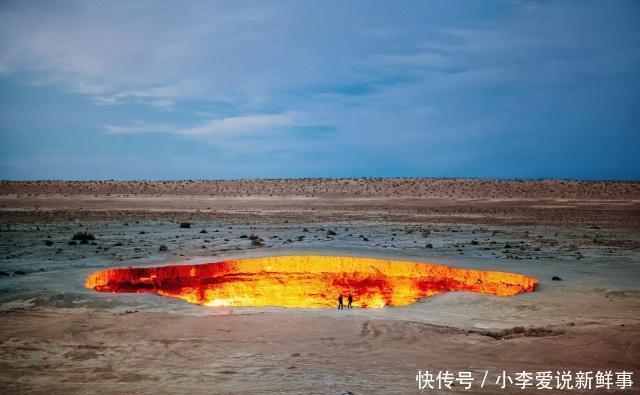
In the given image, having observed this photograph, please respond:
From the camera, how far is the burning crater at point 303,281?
16.9m

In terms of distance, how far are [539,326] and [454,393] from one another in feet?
14.7

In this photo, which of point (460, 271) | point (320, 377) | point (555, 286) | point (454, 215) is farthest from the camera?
point (454, 215)

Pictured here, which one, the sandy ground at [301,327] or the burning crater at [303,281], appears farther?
the burning crater at [303,281]

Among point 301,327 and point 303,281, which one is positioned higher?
point 301,327

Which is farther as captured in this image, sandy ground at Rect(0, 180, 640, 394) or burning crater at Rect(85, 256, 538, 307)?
burning crater at Rect(85, 256, 538, 307)

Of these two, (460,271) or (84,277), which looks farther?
(460,271)

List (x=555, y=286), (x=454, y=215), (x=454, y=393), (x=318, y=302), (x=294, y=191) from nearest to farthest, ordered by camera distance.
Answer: (x=454, y=393) → (x=555, y=286) → (x=318, y=302) → (x=454, y=215) → (x=294, y=191)

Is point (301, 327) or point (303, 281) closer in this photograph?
point (301, 327)


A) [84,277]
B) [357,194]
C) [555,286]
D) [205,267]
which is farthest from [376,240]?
[357,194]

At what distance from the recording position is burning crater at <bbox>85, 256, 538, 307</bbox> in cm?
1692

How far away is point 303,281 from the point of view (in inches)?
736

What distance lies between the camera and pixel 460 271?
17.2 metres

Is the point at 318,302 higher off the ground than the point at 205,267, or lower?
lower

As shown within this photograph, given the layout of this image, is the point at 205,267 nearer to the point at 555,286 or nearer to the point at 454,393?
the point at 555,286
